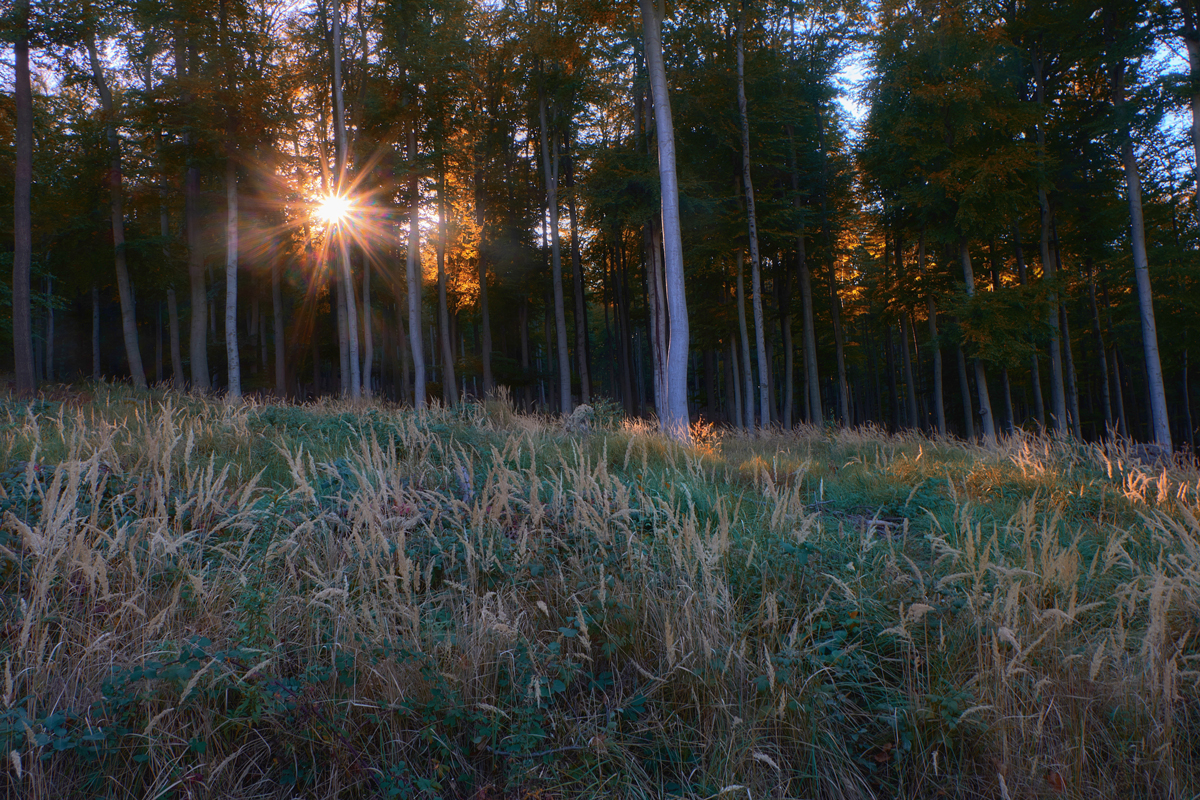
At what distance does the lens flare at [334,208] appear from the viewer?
17703 millimetres

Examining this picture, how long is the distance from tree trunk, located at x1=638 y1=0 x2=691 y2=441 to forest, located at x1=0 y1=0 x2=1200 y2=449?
2.8 inches

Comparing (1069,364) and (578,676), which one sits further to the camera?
(1069,364)

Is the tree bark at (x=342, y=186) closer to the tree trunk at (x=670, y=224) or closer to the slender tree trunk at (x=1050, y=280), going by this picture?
the tree trunk at (x=670, y=224)

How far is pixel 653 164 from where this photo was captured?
15.8 meters

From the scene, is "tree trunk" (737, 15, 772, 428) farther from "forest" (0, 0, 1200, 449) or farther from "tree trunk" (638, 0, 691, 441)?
"tree trunk" (638, 0, 691, 441)

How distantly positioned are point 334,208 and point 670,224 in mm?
12351

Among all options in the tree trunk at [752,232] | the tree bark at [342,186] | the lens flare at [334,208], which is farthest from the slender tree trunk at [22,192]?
the tree trunk at [752,232]

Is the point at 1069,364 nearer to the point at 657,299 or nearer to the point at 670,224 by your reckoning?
the point at 657,299

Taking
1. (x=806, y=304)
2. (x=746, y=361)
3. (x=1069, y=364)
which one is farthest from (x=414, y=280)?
(x=1069, y=364)

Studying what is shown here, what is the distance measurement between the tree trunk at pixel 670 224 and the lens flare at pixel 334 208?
37.0 feet

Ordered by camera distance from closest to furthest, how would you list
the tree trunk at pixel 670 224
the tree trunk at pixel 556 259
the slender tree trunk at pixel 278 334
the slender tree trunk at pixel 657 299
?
the tree trunk at pixel 670 224 → the slender tree trunk at pixel 657 299 → the tree trunk at pixel 556 259 → the slender tree trunk at pixel 278 334

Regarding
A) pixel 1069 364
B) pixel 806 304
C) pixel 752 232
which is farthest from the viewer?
pixel 806 304

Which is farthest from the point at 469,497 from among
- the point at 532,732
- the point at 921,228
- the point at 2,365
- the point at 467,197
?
the point at 2,365

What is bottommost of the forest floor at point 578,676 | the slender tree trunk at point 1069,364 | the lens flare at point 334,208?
the forest floor at point 578,676
